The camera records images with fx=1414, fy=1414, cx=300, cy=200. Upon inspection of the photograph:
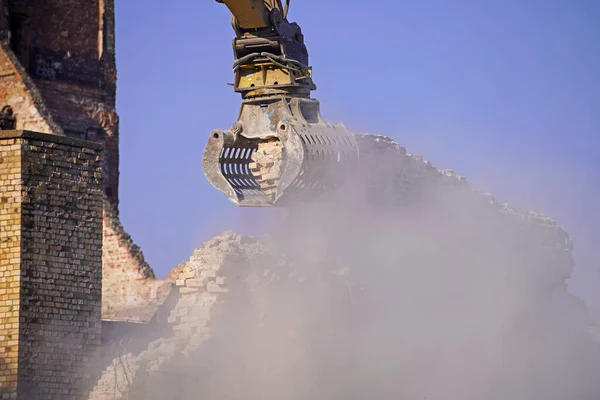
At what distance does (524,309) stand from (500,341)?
4.35 ft

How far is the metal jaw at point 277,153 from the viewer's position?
16.2 metres

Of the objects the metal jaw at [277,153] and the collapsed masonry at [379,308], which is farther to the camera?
the collapsed masonry at [379,308]

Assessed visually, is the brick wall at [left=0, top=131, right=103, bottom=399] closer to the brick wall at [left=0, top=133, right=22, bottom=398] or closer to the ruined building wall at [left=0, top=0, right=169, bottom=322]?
the brick wall at [left=0, top=133, right=22, bottom=398]

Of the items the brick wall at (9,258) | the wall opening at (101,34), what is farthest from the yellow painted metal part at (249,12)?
the wall opening at (101,34)

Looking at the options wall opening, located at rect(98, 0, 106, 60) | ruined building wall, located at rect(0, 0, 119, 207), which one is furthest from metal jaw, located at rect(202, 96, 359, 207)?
wall opening, located at rect(98, 0, 106, 60)

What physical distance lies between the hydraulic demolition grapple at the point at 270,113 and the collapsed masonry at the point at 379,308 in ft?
5.03

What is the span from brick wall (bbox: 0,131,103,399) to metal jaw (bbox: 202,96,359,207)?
224cm

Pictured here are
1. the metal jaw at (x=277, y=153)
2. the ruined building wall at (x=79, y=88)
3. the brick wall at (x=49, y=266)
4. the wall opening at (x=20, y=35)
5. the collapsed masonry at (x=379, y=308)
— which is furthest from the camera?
the wall opening at (x=20, y=35)

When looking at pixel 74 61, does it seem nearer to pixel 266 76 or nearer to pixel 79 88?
pixel 79 88

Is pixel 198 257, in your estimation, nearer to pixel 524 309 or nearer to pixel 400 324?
pixel 400 324

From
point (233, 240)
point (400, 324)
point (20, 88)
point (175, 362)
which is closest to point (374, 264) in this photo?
point (400, 324)

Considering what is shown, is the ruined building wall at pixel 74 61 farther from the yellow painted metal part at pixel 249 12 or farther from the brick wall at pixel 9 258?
the yellow painted metal part at pixel 249 12

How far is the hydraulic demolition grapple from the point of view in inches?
647

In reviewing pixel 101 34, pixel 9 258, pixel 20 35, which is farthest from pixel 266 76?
pixel 101 34
